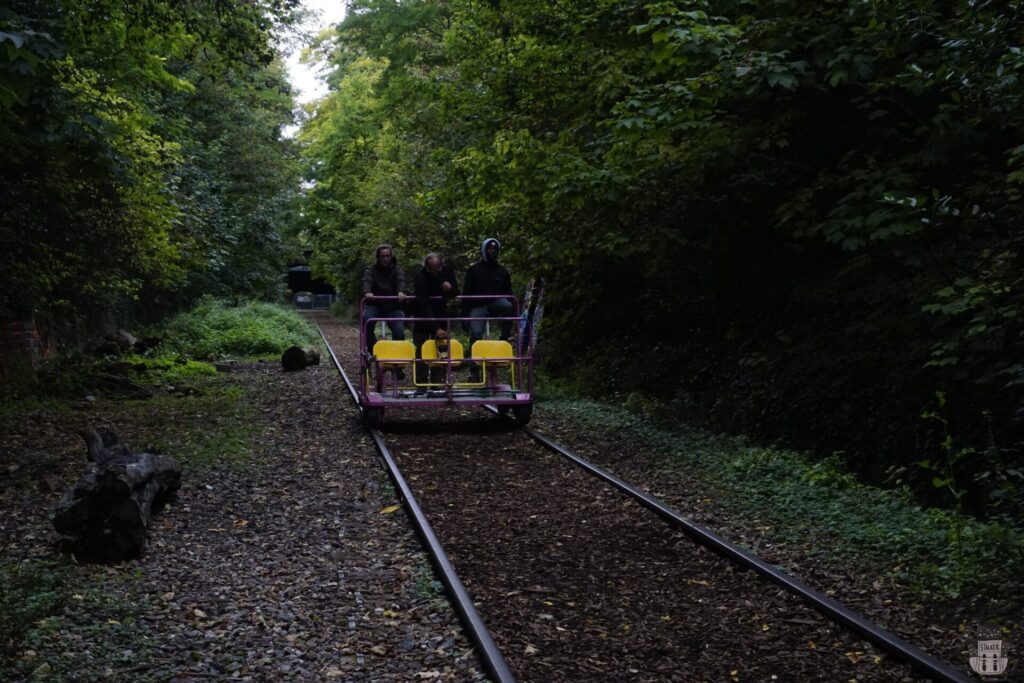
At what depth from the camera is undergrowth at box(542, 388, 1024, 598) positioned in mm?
6024

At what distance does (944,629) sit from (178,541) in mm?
5296

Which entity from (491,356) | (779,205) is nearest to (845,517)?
(779,205)

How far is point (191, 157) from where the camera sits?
2894 centimetres

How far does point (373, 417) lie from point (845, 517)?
653cm

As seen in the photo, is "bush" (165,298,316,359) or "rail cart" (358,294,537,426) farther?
"bush" (165,298,316,359)

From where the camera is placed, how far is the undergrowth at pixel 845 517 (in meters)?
6.02

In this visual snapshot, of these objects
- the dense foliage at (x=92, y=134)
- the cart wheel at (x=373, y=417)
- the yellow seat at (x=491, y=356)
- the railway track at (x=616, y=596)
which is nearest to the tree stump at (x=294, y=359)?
the dense foliage at (x=92, y=134)

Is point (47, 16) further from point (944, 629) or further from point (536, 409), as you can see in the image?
point (944, 629)

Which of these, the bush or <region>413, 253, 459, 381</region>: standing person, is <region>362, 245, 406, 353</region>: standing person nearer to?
<region>413, 253, 459, 381</region>: standing person

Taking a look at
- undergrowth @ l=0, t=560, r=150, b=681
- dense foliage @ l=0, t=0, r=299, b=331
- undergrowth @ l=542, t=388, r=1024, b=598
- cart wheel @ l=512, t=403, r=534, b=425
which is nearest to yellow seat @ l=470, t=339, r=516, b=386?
cart wheel @ l=512, t=403, r=534, b=425

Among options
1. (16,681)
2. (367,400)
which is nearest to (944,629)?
(16,681)

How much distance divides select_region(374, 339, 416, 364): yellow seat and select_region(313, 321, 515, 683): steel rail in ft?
9.41

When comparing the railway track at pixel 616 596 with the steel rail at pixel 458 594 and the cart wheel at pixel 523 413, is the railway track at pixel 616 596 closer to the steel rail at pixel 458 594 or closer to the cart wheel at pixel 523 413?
the steel rail at pixel 458 594

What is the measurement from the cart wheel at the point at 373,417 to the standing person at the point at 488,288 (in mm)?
1379
